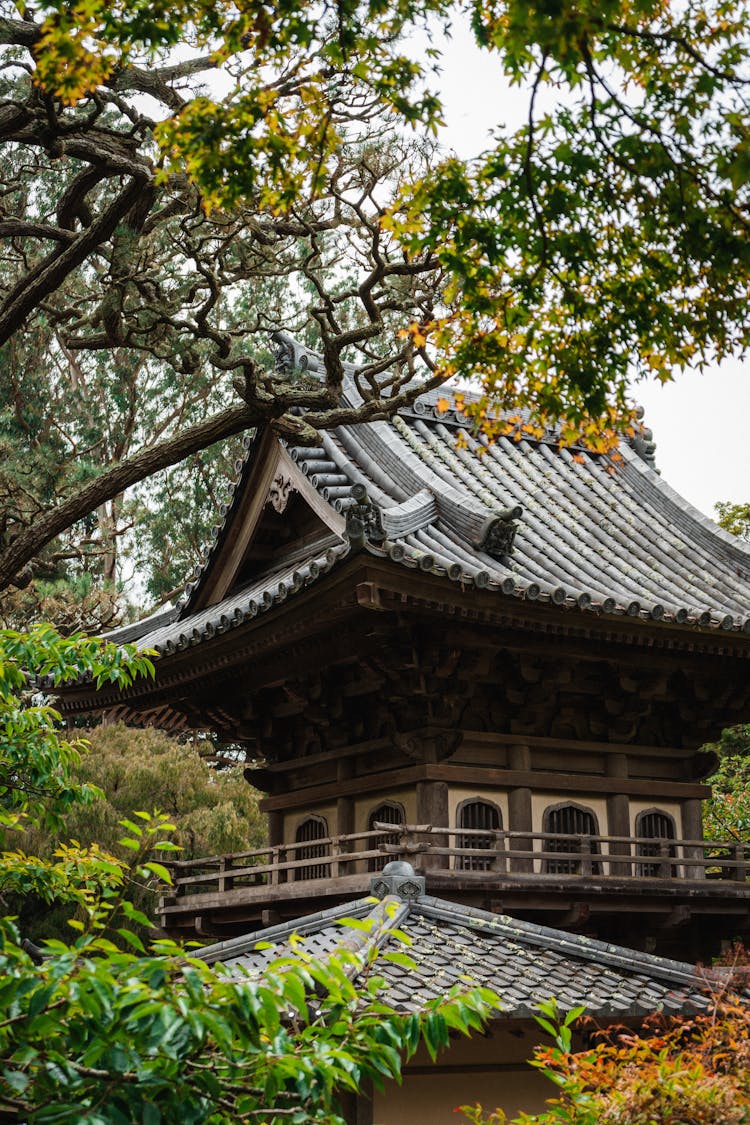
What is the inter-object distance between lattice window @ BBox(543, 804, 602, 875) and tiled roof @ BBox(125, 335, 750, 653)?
2.37 meters

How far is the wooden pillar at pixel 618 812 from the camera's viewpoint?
12555 millimetres

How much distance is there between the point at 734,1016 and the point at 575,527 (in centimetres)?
641

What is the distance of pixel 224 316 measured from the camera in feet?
104

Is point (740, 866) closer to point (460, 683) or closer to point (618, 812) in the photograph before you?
point (618, 812)

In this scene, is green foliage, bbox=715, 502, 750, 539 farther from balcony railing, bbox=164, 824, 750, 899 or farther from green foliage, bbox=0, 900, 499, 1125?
green foliage, bbox=0, 900, 499, 1125

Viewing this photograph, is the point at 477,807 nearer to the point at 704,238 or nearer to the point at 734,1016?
the point at 734,1016

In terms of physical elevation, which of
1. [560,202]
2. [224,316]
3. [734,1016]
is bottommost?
[734,1016]

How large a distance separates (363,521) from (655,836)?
5924mm

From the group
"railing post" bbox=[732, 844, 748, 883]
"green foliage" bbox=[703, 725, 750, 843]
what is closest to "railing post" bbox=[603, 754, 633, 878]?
"railing post" bbox=[732, 844, 748, 883]

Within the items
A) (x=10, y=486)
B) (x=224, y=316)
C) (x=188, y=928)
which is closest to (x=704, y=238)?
(x=188, y=928)

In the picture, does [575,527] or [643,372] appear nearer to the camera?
[643,372]

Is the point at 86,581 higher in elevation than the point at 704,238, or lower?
higher

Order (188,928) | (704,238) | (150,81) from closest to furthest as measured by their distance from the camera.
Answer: (704,238), (150,81), (188,928)

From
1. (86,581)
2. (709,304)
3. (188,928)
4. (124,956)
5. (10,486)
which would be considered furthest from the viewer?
(86,581)
